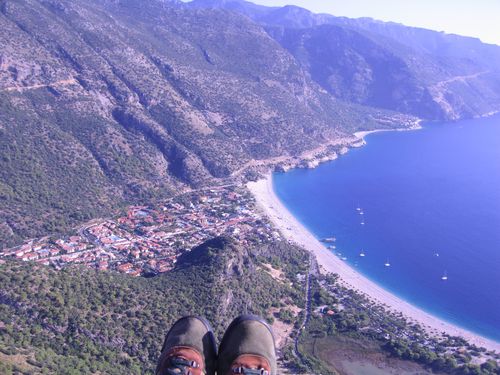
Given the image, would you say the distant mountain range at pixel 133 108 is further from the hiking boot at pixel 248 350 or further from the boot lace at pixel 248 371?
the boot lace at pixel 248 371

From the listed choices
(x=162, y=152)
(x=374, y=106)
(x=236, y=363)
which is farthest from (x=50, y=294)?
(x=374, y=106)

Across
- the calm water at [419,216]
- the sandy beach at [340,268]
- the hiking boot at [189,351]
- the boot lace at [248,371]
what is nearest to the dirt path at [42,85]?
the sandy beach at [340,268]

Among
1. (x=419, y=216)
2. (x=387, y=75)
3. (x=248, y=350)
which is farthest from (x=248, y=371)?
(x=387, y=75)

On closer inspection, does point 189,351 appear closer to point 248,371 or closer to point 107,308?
point 248,371

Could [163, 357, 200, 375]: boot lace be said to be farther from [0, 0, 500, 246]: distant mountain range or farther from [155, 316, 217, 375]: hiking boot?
[0, 0, 500, 246]: distant mountain range

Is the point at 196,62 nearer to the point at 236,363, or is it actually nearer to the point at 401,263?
the point at 401,263

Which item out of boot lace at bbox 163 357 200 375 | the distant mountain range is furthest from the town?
boot lace at bbox 163 357 200 375
